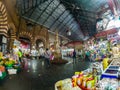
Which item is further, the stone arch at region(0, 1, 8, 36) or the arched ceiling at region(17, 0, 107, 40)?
the arched ceiling at region(17, 0, 107, 40)

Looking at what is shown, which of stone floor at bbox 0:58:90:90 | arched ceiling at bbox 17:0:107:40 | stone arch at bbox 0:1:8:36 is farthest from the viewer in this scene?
arched ceiling at bbox 17:0:107:40

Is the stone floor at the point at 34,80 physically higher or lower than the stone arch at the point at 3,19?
lower

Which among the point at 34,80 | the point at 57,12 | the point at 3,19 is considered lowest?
the point at 34,80

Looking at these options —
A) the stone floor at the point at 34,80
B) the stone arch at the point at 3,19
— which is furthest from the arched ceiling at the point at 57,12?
the stone floor at the point at 34,80

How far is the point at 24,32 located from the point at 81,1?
33.9 feet

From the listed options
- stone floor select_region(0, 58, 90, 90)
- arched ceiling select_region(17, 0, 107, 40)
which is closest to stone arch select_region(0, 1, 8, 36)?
stone floor select_region(0, 58, 90, 90)

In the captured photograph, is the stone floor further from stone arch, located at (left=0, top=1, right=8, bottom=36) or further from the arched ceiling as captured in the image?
the arched ceiling

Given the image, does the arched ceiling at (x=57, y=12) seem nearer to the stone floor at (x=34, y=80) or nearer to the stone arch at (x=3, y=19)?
the stone arch at (x=3, y=19)

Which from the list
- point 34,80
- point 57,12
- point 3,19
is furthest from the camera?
point 57,12

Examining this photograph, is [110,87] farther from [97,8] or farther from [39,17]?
[39,17]

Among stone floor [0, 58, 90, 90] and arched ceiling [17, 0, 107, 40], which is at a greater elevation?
arched ceiling [17, 0, 107, 40]

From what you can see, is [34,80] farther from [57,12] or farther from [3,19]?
[57,12]

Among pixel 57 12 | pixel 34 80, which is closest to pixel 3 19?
pixel 34 80

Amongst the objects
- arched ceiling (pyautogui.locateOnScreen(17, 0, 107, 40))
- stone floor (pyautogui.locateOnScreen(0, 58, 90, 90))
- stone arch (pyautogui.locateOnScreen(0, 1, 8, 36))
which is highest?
arched ceiling (pyautogui.locateOnScreen(17, 0, 107, 40))
